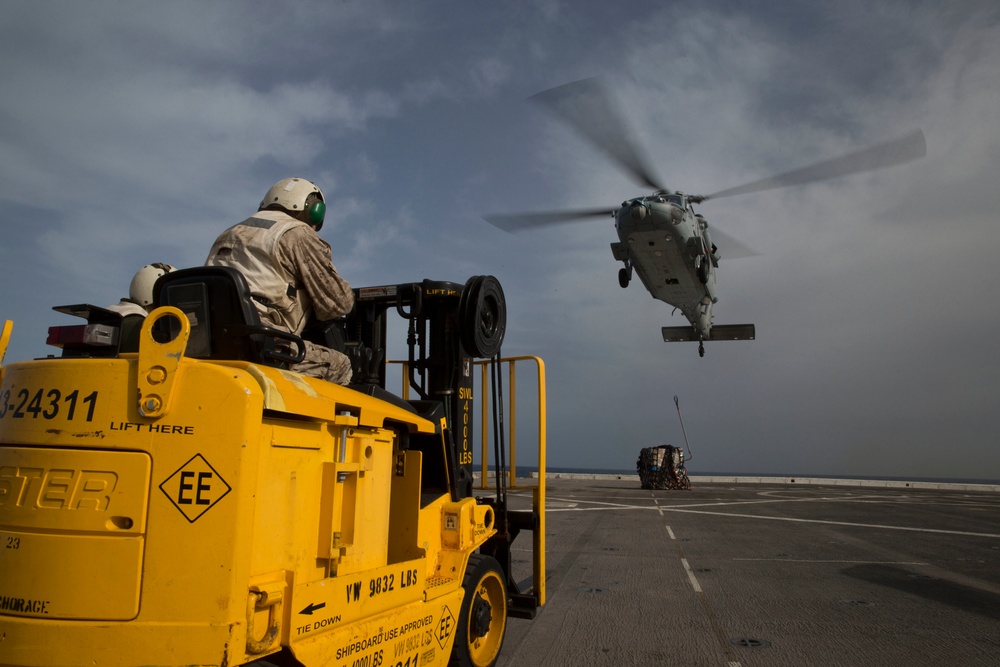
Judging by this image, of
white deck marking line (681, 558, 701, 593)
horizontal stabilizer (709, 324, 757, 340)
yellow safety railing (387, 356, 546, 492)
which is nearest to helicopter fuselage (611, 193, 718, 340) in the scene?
horizontal stabilizer (709, 324, 757, 340)

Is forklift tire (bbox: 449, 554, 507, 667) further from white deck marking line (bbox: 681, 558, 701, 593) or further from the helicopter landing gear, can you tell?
the helicopter landing gear

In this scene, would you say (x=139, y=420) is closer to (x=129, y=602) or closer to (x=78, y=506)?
(x=78, y=506)

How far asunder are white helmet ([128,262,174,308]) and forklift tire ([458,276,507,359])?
6.79ft

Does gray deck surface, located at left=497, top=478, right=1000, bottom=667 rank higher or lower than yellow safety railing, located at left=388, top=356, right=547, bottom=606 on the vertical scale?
lower

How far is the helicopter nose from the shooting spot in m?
20.5

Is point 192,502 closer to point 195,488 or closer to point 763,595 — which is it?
point 195,488

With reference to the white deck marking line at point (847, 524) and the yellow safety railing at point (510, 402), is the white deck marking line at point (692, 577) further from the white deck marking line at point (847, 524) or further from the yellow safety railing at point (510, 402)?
the white deck marking line at point (847, 524)

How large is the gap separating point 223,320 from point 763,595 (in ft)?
22.6

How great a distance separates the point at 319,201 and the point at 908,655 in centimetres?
578

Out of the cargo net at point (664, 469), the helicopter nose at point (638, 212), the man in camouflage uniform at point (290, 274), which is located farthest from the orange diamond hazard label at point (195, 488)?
the cargo net at point (664, 469)

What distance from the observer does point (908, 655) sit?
5.39 m

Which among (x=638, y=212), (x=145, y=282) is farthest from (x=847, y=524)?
(x=145, y=282)

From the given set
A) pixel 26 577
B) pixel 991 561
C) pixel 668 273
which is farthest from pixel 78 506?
pixel 668 273

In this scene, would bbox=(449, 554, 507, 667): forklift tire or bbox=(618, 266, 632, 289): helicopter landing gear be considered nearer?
bbox=(449, 554, 507, 667): forklift tire
